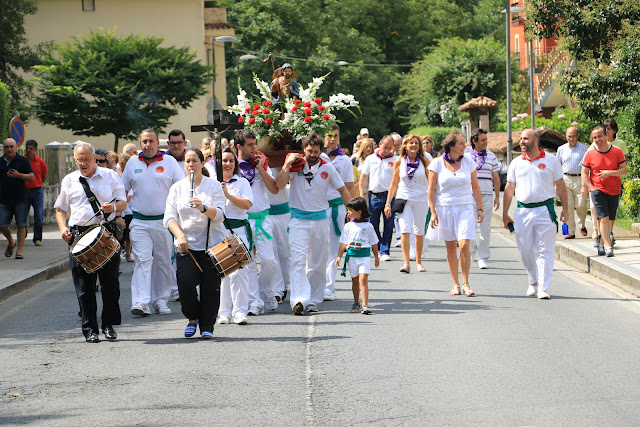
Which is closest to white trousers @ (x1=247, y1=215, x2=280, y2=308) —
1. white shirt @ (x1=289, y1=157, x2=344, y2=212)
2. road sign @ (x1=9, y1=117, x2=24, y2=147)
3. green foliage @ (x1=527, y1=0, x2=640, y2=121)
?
white shirt @ (x1=289, y1=157, x2=344, y2=212)

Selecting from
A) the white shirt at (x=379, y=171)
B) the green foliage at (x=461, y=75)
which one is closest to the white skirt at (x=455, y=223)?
the white shirt at (x=379, y=171)

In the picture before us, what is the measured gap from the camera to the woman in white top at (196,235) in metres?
9.01

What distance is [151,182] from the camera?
10719 millimetres

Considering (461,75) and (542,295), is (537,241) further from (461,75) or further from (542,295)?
(461,75)

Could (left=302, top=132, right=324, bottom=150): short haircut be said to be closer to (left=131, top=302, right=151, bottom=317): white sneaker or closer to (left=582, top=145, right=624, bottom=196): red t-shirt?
(left=131, top=302, right=151, bottom=317): white sneaker

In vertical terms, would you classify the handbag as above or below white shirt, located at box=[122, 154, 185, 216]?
below

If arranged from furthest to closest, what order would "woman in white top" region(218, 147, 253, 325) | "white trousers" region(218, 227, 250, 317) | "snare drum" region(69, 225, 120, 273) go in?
"white trousers" region(218, 227, 250, 317) < "woman in white top" region(218, 147, 253, 325) < "snare drum" region(69, 225, 120, 273)

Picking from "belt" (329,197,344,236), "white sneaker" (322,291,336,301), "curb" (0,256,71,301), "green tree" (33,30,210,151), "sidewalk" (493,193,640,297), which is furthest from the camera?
"green tree" (33,30,210,151)

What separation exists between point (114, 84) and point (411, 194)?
22148mm

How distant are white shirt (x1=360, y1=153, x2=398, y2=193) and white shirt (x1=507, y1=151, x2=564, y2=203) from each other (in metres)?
4.24

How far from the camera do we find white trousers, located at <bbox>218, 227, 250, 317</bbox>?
32.6 feet

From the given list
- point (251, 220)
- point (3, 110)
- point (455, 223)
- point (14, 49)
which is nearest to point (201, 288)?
point (251, 220)

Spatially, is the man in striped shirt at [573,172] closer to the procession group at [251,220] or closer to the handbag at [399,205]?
the handbag at [399,205]

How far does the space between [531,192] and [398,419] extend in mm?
5788
